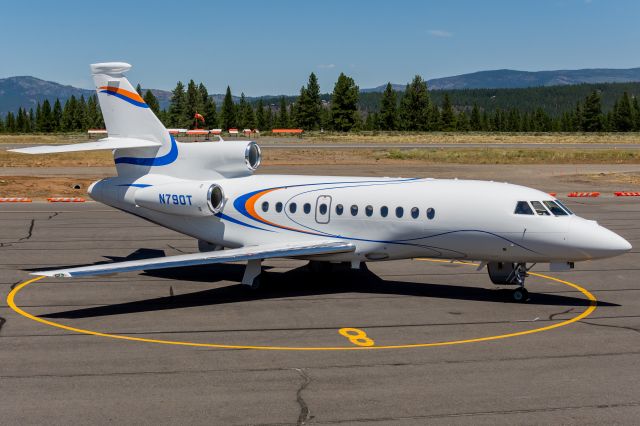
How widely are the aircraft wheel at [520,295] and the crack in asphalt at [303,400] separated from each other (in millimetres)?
9244

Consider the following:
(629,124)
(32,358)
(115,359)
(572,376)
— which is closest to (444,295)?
(572,376)

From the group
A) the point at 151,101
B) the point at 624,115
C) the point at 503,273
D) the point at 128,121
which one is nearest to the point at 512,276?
the point at 503,273

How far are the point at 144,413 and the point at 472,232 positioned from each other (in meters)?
12.2

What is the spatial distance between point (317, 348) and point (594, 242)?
29.2 ft

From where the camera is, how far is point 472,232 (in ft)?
73.7

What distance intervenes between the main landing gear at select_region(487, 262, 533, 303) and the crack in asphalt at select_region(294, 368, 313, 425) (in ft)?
30.6

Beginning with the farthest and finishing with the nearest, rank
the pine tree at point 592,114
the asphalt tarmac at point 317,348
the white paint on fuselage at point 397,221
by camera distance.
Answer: the pine tree at point 592,114, the white paint on fuselage at point 397,221, the asphalt tarmac at point 317,348

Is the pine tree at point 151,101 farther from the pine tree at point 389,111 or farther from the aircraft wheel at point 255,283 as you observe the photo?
the aircraft wheel at point 255,283

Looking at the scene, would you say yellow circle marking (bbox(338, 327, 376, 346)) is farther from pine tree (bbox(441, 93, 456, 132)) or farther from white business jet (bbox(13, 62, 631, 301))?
pine tree (bbox(441, 93, 456, 132))

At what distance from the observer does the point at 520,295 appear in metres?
22.8

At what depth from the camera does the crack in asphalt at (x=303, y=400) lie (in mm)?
13422

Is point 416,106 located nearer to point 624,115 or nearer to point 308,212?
point 624,115

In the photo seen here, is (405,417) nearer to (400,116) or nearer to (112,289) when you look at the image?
(112,289)

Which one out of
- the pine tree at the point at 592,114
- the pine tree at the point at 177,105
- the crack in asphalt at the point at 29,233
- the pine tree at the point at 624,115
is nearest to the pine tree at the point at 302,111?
the pine tree at the point at 177,105
